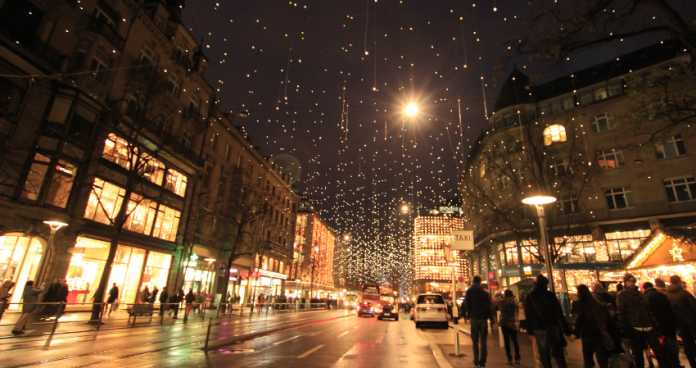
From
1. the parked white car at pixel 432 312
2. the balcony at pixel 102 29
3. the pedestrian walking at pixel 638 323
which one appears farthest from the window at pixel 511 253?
the balcony at pixel 102 29

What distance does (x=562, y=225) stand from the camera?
85.7ft

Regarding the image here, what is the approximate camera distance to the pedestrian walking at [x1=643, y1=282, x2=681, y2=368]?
275 inches

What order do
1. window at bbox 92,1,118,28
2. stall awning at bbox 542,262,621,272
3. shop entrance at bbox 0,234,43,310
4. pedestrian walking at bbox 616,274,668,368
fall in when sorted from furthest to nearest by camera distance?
stall awning at bbox 542,262,621,272, window at bbox 92,1,118,28, shop entrance at bbox 0,234,43,310, pedestrian walking at bbox 616,274,668,368

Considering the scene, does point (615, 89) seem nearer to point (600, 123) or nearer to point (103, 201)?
point (600, 123)

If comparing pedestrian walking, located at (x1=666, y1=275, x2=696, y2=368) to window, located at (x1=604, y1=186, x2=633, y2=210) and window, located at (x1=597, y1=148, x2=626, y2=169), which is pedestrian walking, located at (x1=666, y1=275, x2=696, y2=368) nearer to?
window, located at (x1=604, y1=186, x2=633, y2=210)

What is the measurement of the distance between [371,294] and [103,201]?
92.4 feet

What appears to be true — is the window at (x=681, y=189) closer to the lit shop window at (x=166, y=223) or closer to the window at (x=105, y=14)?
the lit shop window at (x=166, y=223)

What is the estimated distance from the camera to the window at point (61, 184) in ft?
57.4

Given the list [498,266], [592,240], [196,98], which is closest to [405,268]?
[498,266]

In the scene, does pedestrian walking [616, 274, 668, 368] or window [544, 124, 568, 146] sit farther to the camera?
window [544, 124, 568, 146]

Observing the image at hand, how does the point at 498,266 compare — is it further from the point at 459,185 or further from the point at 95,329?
the point at 95,329

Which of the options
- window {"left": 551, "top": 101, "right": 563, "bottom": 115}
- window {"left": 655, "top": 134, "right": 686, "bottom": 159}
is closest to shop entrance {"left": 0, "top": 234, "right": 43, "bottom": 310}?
window {"left": 655, "top": 134, "right": 686, "bottom": 159}

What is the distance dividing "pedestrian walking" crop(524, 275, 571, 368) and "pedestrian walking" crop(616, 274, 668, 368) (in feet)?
A: 7.01

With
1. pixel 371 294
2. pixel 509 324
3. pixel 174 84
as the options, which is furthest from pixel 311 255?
pixel 509 324
